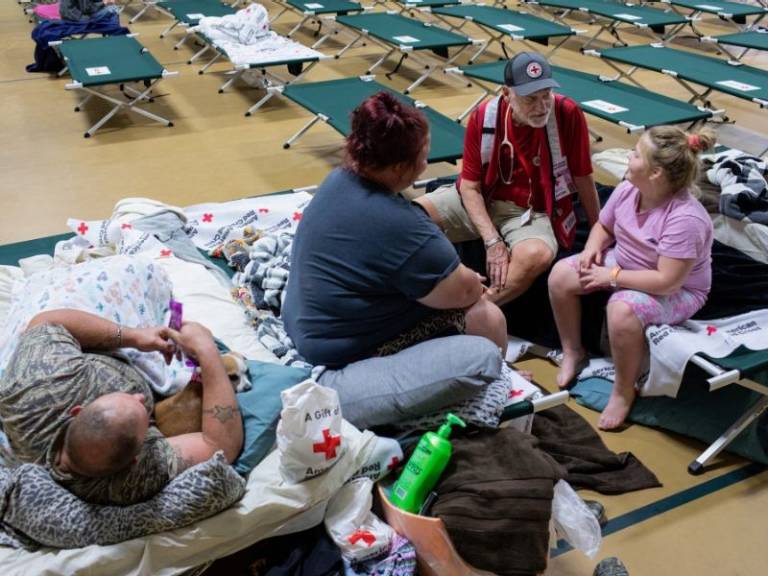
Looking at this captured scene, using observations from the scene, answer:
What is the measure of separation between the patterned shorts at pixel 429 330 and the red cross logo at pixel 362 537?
51 cm

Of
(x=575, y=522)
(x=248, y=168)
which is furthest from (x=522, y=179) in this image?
(x=248, y=168)

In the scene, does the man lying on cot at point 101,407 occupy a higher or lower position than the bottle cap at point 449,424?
higher

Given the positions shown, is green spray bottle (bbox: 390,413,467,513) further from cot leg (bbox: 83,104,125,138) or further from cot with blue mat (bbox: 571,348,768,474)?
cot leg (bbox: 83,104,125,138)

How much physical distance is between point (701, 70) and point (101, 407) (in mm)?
4709

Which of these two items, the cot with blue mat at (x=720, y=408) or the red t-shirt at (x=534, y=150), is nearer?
the cot with blue mat at (x=720, y=408)

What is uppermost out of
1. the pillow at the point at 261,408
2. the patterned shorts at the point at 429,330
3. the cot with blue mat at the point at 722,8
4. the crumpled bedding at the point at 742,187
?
the cot with blue mat at the point at 722,8

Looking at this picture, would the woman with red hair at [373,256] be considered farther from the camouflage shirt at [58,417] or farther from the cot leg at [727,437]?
the cot leg at [727,437]

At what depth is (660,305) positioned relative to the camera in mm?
2467

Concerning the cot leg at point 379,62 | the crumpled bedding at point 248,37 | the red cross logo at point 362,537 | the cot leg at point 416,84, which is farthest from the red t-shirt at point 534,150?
the cot leg at point 379,62

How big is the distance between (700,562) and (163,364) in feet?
5.36

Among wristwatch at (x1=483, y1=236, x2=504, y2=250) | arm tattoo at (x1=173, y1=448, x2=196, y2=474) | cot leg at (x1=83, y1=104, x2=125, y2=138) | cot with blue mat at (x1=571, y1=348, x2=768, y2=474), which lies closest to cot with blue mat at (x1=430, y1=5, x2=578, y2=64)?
cot leg at (x1=83, y1=104, x2=125, y2=138)

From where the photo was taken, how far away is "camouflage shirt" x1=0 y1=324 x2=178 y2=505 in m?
1.59

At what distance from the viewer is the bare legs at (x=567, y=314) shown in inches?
106

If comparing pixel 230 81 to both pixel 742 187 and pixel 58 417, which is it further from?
pixel 58 417
